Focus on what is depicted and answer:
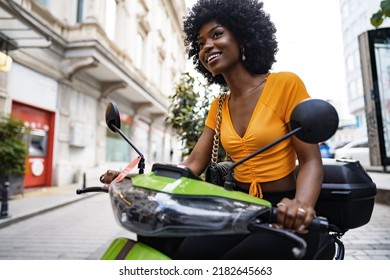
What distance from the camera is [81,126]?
8.81 metres

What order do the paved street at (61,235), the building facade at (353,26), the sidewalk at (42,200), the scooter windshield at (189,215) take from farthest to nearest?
the sidewalk at (42,200) → the paved street at (61,235) → the building facade at (353,26) → the scooter windshield at (189,215)

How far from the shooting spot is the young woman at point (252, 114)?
938 millimetres

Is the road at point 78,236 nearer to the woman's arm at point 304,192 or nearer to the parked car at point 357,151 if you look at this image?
the woman's arm at point 304,192

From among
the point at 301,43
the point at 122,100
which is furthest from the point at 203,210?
the point at 122,100

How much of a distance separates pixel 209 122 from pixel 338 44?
1052 millimetres

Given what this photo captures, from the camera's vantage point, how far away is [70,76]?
8.05 meters

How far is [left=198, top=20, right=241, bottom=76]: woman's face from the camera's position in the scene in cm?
112

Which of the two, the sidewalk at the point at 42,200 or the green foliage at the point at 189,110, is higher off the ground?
the green foliage at the point at 189,110

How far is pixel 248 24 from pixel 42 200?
581 centimetres

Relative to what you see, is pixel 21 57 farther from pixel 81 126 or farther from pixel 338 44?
pixel 338 44

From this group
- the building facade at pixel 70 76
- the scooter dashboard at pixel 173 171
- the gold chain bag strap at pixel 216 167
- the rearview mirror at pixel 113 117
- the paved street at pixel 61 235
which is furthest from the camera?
the building facade at pixel 70 76

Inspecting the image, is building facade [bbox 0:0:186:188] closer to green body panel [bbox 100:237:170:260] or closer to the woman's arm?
the woman's arm

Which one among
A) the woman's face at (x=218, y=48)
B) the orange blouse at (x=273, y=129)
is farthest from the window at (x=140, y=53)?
the orange blouse at (x=273, y=129)

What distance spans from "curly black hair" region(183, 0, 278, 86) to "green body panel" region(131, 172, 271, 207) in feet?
2.25
